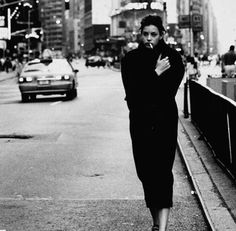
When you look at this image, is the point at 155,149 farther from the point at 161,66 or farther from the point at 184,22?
the point at 184,22

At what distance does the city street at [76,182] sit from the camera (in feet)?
23.6

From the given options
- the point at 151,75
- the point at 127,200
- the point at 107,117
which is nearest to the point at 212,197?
the point at 127,200

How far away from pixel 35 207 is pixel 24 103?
20044 mm

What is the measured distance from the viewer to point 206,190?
8422 mm

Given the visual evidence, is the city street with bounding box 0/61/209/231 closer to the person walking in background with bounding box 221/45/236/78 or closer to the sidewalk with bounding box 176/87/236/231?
the sidewalk with bounding box 176/87/236/231

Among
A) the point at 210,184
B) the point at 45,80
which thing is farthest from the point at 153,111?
the point at 45,80

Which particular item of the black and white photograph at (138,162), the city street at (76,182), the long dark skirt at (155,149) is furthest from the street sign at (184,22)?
the long dark skirt at (155,149)

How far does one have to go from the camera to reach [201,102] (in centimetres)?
1425

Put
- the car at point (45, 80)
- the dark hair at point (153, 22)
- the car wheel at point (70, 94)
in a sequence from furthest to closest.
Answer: the car wheel at point (70, 94) < the car at point (45, 80) < the dark hair at point (153, 22)

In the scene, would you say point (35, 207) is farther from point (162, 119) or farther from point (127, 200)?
point (162, 119)

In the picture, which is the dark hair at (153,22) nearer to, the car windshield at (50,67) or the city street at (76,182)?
the city street at (76,182)

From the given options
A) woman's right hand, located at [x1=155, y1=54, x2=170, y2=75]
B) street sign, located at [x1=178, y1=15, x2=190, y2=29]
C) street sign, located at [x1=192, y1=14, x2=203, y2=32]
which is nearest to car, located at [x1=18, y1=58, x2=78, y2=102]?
street sign, located at [x1=178, y1=15, x2=190, y2=29]

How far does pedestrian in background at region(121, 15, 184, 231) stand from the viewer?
603 centimetres

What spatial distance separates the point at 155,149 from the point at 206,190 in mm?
2456
